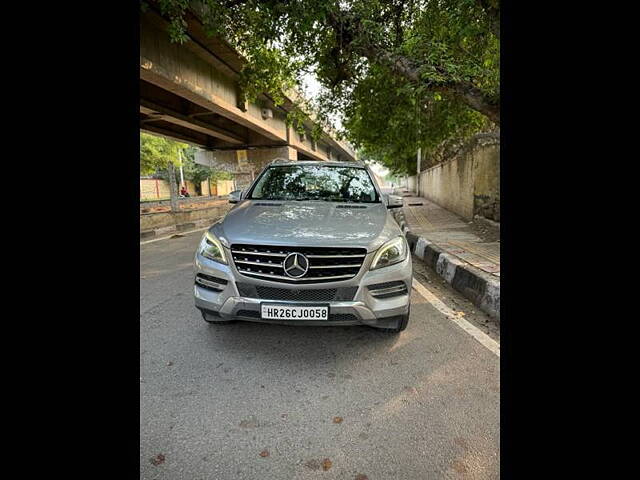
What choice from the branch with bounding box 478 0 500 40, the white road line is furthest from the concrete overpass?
the white road line

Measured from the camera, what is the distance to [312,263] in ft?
8.63

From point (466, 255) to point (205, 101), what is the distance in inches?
296

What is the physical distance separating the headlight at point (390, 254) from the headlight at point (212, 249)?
3.76ft

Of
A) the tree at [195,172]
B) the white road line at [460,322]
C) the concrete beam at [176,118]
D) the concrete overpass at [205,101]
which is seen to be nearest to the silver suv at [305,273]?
the white road line at [460,322]

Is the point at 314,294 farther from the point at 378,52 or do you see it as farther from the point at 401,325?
the point at 378,52

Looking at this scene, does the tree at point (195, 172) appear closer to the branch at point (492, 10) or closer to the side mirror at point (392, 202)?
the branch at point (492, 10)

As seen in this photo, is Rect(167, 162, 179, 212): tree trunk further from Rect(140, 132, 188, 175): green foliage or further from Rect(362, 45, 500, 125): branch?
Rect(140, 132, 188, 175): green foliage

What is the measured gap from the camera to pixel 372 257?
268 cm

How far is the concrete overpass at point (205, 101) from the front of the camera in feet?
24.0

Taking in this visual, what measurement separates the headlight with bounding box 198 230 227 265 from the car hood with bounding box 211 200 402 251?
6 centimetres

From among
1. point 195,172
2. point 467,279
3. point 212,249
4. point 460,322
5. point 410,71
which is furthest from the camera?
point 195,172

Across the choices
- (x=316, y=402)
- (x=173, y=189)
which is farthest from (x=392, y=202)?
(x=173, y=189)
